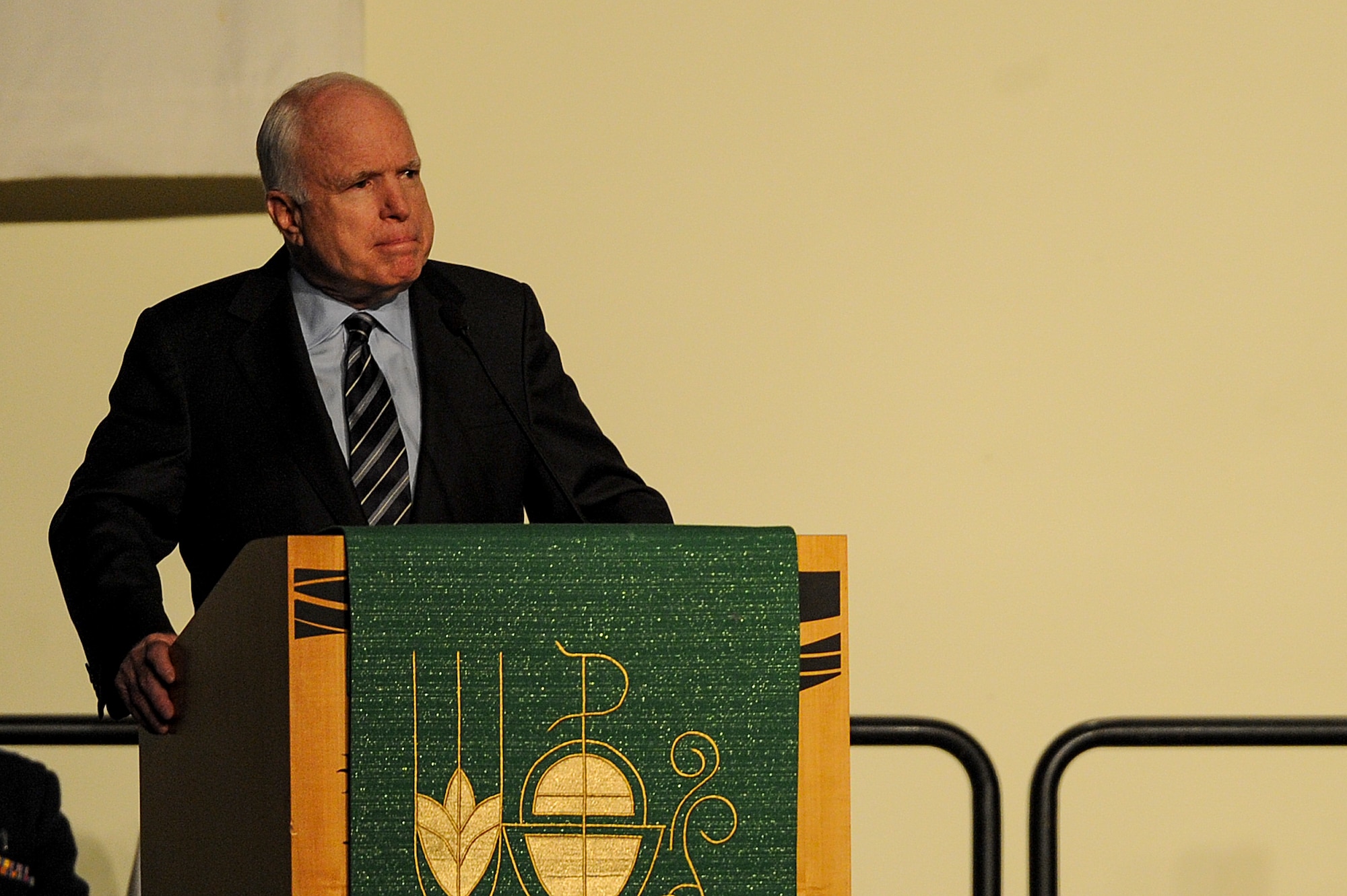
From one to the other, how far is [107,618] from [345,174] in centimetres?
43

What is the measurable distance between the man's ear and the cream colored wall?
3.62 feet

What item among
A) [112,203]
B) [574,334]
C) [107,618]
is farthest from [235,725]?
[112,203]

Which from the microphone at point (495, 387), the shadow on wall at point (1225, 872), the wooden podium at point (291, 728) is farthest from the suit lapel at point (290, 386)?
the shadow on wall at point (1225, 872)

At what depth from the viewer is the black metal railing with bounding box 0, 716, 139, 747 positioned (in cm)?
228

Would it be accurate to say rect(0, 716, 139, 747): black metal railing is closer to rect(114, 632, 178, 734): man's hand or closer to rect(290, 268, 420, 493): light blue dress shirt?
rect(290, 268, 420, 493): light blue dress shirt

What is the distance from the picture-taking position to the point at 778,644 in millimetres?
1038

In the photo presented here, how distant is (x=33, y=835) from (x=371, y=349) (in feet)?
2.92

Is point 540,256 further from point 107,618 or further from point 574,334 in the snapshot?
point 107,618

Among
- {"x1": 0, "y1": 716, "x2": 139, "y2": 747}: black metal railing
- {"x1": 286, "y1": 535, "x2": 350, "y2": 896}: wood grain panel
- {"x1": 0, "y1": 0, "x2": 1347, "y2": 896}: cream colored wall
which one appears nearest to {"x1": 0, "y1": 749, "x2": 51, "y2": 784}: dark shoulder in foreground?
{"x1": 0, "y1": 716, "x2": 139, "y2": 747}: black metal railing

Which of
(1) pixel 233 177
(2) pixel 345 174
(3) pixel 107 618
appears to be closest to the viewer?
(3) pixel 107 618

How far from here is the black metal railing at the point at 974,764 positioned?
7.30ft

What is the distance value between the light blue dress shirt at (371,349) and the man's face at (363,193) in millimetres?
36

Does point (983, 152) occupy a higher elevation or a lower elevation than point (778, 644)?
higher

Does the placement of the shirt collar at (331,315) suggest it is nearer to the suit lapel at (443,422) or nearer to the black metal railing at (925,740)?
the suit lapel at (443,422)
